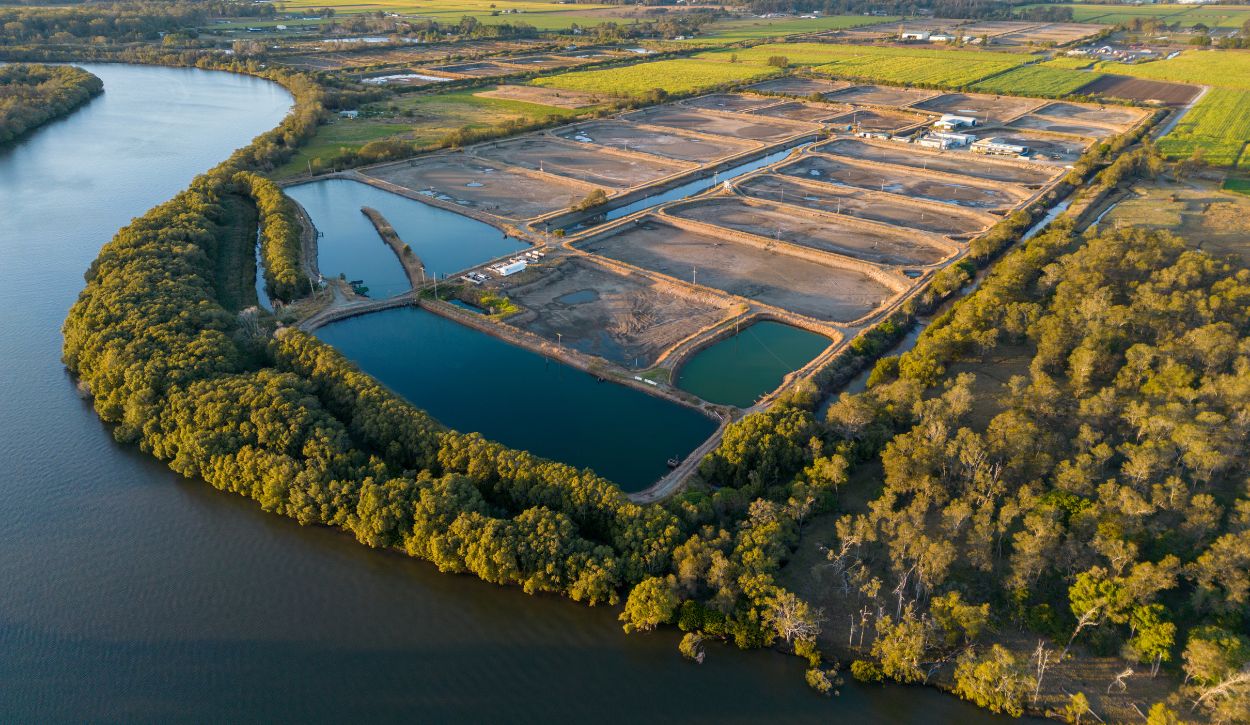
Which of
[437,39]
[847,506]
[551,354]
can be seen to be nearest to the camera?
[847,506]

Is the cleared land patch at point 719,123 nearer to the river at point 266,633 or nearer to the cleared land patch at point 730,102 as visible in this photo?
the cleared land patch at point 730,102

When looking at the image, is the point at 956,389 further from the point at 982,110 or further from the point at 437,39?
the point at 437,39

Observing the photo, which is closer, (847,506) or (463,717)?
(463,717)

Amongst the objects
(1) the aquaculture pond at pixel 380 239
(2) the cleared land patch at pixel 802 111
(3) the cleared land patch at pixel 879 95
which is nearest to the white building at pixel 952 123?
(2) the cleared land patch at pixel 802 111

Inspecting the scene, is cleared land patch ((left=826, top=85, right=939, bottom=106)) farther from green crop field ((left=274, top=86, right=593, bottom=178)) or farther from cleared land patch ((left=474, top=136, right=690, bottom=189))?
cleared land patch ((left=474, top=136, right=690, bottom=189))

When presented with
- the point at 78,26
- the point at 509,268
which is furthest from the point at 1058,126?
the point at 78,26

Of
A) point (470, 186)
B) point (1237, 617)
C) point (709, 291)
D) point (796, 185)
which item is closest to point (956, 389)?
point (1237, 617)

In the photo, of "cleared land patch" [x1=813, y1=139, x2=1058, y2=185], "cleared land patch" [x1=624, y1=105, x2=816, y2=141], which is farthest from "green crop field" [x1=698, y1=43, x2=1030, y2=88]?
"cleared land patch" [x1=813, y1=139, x2=1058, y2=185]
